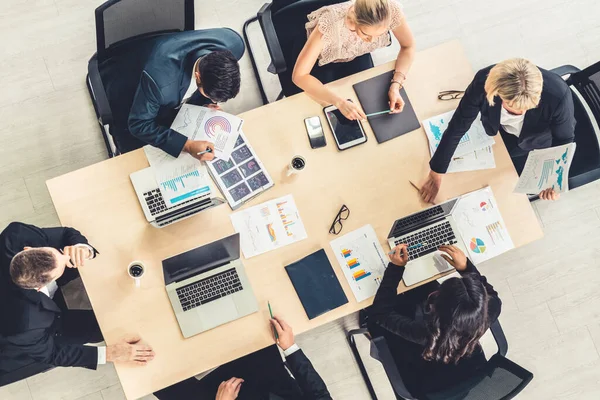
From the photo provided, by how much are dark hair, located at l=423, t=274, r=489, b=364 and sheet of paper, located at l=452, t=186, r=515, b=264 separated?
0.21m

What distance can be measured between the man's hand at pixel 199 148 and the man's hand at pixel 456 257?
3.48 feet

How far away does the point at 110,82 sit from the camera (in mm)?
2389

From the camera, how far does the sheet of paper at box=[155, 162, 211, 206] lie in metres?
2.09

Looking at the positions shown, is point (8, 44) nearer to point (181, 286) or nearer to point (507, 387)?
point (181, 286)

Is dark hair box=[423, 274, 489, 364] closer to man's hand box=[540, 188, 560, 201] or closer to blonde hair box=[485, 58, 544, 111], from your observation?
man's hand box=[540, 188, 560, 201]

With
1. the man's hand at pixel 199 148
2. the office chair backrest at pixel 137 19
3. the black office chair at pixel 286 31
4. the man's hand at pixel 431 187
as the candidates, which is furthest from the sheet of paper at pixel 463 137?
the office chair backrest at pixel 137 19

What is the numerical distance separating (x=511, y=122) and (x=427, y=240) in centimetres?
65

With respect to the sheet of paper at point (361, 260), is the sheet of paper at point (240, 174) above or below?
above

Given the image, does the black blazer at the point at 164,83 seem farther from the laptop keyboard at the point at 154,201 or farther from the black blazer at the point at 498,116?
the black blazer at the point at 498,116

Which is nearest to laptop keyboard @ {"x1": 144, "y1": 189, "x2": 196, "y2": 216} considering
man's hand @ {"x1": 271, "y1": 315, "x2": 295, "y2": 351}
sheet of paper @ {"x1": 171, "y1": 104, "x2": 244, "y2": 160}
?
sheet of paper @ {"x1": 171, "y1": 104, "x2": 244, "y2": 160}

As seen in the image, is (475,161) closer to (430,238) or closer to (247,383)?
(430,238)

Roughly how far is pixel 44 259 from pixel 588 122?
261cm

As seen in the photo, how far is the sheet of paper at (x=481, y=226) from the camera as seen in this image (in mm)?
2209

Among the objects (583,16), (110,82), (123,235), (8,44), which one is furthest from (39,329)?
(583,16)
